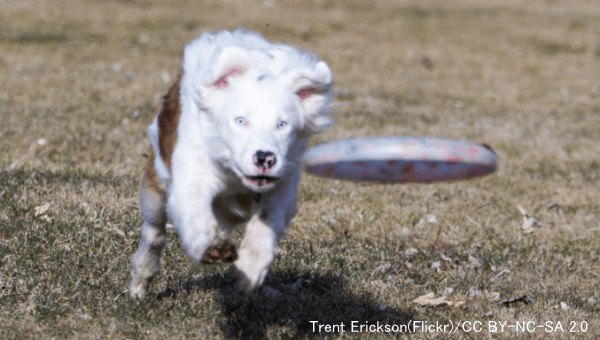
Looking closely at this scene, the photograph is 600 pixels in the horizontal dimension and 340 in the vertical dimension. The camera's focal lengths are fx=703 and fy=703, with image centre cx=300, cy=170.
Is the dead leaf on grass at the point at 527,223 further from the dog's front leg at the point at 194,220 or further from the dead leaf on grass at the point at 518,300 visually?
the dog's front leg at the point at 194,220

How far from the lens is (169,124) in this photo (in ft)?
12.4

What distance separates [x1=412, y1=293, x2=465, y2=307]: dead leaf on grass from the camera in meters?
4.31

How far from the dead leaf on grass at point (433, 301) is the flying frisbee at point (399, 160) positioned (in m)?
2.67

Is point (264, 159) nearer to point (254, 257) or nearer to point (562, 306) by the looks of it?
point (254, 257)

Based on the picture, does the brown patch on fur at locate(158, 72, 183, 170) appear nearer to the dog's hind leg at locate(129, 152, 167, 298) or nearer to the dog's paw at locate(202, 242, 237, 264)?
the dog's hind leg at locate(129, 152, 167, 298)

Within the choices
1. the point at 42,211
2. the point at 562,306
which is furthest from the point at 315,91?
the point at 42,211

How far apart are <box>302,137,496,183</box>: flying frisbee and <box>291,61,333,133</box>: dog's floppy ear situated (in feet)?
11.3

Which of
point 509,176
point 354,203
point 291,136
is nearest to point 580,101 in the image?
point 509,176

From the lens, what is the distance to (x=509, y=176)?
24.5 feet

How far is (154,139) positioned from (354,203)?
2.41 m

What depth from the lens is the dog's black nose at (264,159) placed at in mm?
2938

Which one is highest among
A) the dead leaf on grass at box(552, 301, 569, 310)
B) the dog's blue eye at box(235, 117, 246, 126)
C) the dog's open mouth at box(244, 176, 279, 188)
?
the dog's blue eye at box(235, 117, 246, 126)

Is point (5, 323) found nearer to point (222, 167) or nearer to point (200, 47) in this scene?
point (222, 167)

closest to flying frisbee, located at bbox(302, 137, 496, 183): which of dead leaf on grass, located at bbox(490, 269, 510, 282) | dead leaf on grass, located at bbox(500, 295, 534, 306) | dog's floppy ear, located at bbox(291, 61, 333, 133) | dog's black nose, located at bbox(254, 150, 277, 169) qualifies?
dead leaf on grass, located at bbox(490, 269, 510, 282)
